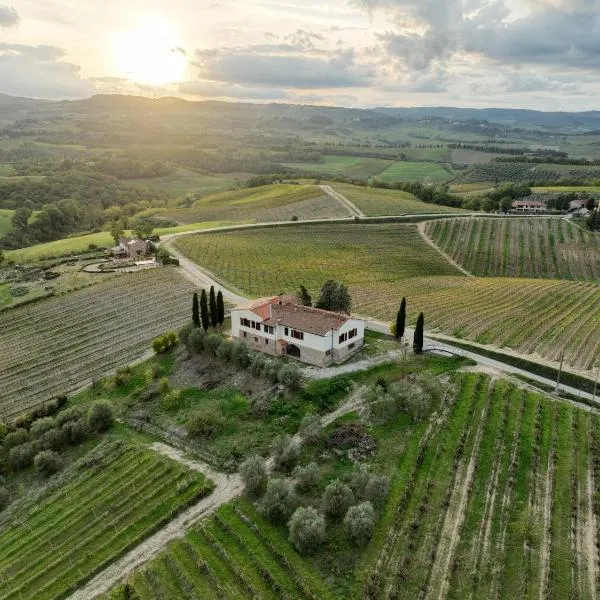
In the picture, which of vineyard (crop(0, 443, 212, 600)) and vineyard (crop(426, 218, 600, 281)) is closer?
vineyard (crop(0, 443, 212, 600))

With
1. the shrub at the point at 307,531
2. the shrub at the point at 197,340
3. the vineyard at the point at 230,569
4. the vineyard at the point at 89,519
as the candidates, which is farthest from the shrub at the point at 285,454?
the shrub at the point at 197,340

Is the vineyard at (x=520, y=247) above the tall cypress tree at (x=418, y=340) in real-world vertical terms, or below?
below

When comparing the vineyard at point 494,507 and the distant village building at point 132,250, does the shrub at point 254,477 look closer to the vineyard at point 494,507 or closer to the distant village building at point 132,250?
the vineyard at point 494,507

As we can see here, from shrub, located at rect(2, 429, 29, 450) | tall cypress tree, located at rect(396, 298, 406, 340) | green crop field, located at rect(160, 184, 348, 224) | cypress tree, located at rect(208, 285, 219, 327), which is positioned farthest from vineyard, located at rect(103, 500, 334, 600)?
green crop field, located at rect(160, 184, 348, 224)

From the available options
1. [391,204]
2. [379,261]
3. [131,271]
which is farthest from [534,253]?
[131,271]

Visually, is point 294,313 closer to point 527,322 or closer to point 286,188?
point 527,322

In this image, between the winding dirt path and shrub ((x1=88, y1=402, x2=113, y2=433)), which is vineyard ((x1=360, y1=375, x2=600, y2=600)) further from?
the winding dirt path
